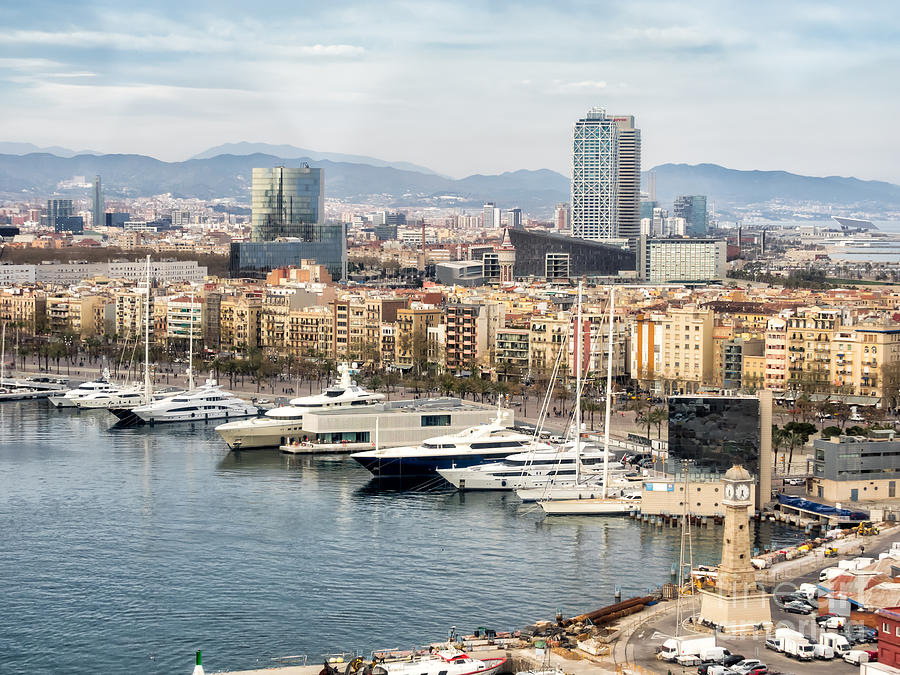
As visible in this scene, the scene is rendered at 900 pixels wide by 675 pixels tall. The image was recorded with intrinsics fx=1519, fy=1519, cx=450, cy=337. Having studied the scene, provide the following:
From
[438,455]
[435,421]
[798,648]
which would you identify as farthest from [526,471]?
[798,648]

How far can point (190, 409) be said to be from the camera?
39.4 meters

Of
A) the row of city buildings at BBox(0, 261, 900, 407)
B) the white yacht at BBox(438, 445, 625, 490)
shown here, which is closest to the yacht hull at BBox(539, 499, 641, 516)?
the white yacht at BBox(438, 445, 625, 490)

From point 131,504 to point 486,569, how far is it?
7782 mm

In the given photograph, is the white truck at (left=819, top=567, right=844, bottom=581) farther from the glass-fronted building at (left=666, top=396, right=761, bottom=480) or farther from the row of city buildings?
the row of city buildings

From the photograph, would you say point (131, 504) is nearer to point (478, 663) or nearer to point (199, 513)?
point (199, 513)

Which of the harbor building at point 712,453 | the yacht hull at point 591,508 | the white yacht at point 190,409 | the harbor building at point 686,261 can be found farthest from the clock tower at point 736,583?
the harbor building at point 686,261

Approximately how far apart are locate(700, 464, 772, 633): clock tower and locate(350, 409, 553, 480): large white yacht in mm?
11621

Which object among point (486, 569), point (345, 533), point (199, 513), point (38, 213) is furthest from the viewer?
point (38, 213)

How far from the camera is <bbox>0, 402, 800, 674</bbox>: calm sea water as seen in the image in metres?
18.2

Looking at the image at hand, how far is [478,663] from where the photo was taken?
16.0 m

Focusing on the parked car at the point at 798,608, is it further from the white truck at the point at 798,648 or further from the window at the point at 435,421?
the window at the point at 435,421

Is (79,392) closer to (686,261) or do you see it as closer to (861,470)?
(861,470)

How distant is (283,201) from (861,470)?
7029 centimetres

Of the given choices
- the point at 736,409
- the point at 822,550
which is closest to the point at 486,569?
the point at 822,550
